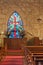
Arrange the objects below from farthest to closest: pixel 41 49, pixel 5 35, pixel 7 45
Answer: pixel 5 35, pixel 7 45, pixel 41 49

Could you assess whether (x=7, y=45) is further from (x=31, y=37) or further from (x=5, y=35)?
(x=31, y=37)

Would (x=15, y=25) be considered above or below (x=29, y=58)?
above

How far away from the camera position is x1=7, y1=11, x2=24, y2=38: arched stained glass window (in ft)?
41.0

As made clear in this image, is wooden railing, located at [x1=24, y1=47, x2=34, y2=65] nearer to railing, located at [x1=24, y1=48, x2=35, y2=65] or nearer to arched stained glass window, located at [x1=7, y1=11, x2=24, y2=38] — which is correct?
railing, located at [x1=24, y1=48, x2=35, y2=65]

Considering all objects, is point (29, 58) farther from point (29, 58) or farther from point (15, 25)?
point (15, 25)

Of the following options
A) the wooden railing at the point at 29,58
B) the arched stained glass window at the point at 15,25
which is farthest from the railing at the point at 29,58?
the arched stained glass window at the point at 15,25

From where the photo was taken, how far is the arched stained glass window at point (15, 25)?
12.5 m

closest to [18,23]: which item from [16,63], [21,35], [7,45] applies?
[21,35]

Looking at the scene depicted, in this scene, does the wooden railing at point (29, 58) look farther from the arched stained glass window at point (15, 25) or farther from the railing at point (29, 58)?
the arched stained glass window at point (15, 25)

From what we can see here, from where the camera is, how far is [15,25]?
41.9 feet

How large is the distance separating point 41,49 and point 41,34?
5998 mm

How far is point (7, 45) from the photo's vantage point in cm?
1129

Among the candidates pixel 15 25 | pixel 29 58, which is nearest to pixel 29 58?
pixel 29 58

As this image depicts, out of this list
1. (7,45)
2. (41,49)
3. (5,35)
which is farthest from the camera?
(5,35)
